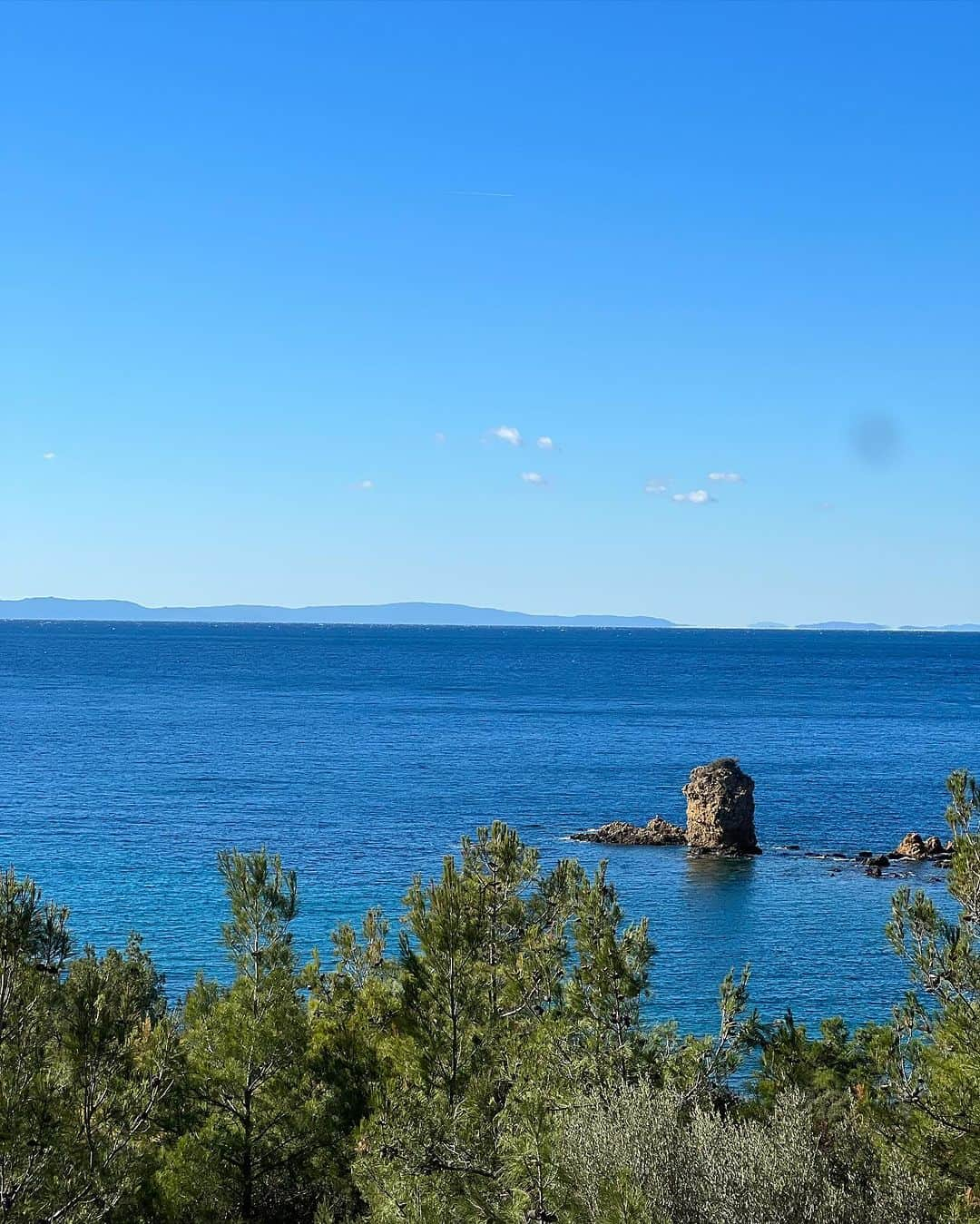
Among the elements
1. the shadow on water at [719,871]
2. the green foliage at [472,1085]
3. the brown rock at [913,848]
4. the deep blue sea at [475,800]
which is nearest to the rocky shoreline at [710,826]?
the shadow on water at [719,871]

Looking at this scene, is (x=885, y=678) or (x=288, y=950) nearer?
(x=288, y=950)

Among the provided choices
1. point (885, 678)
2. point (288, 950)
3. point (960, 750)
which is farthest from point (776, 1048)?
point (885, 678)

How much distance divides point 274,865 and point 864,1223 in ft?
33.3

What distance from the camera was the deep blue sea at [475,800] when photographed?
147ft

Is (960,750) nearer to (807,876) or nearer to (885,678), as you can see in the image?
(807,876)

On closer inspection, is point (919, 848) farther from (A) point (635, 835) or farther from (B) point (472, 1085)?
(B) point (472, 1085)

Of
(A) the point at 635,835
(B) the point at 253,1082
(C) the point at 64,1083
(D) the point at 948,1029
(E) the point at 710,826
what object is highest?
(D) the point at 948,1029

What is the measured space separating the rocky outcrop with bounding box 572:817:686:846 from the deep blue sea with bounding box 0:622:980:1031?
1.31 metres

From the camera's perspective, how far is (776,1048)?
2089 cm

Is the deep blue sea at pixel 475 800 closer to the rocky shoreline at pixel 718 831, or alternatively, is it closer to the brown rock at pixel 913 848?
the rocky shoreline at pixel 718 831

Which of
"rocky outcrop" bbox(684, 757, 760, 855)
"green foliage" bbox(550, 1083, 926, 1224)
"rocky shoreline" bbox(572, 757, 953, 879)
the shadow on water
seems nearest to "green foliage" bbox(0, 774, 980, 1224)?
"green foliage" bbox(550, 1083, 926, 1224)

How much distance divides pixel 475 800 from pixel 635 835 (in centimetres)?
1280

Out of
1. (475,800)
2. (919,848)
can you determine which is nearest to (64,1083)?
(919,848)

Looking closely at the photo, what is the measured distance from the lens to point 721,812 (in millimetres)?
61875
